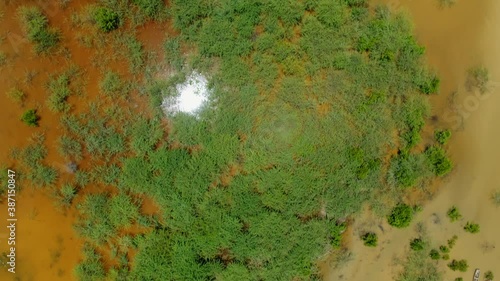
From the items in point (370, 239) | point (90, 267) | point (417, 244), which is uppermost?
point (417, 244)

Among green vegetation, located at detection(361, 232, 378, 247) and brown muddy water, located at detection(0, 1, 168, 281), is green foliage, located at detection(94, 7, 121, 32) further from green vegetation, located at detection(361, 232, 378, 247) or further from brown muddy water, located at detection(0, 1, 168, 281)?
green vegetation, located at detection(361, 232, 378, 247)

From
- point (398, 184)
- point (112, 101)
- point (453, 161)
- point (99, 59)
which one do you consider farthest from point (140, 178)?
point (453, 161)

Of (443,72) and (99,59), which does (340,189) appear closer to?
(443,72)

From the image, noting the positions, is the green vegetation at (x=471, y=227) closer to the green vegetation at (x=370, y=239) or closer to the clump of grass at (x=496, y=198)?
the clump of grass at (x=496, y=198)

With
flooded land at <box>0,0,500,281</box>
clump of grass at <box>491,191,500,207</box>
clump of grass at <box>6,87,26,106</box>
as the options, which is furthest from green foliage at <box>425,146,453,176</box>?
clump of grass at <box>6,87,26,106</box>

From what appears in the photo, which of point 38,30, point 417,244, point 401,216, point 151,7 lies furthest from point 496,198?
point 38,30

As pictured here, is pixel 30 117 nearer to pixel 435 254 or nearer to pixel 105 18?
pixel 105 18
